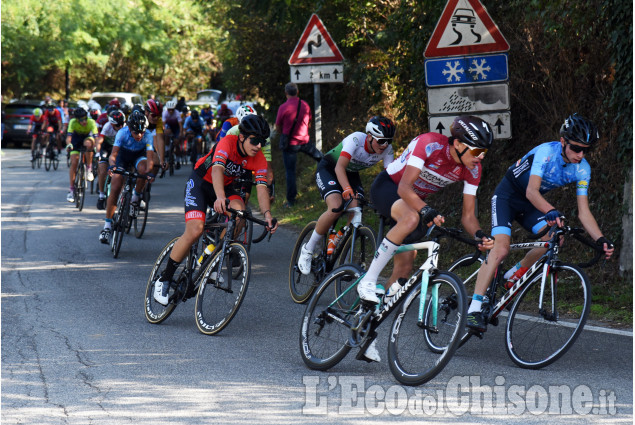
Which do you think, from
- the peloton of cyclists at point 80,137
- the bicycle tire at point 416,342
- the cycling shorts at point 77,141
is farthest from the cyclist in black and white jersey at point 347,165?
the cycling shorts at point 77,141

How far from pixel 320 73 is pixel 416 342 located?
8.63m

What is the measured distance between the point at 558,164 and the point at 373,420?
2714 millimetres

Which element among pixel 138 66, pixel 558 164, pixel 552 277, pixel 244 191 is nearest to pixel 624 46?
pixel 558 164

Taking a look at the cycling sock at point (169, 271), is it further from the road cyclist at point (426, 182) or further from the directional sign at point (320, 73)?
the directional sign at point (320, 73)

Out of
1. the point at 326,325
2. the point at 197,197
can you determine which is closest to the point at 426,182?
the point at 326,325

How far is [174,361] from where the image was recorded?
22.4ft

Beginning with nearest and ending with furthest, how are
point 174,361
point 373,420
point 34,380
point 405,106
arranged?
point 373,420 < point 34,380 < point 174,361 < point 405,106

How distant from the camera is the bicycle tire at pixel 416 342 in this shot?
19.1 feet

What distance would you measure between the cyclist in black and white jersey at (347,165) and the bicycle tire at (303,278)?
3.8 inches

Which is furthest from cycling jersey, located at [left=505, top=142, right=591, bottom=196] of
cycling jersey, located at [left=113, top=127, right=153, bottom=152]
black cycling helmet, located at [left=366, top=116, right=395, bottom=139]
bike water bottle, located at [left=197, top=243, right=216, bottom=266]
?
cycling jersey, located at [left=113, top=127, right=153, bottom=152]

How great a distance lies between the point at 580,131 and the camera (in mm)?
6816

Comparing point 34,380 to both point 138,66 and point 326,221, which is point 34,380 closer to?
point 326,221

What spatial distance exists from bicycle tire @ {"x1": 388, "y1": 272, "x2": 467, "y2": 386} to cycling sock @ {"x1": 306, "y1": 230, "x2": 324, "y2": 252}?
269 cm

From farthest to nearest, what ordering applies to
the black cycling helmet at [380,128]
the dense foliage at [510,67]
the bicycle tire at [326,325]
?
the dense foliage at [510,67]
the black cycling helmet at [380,128]
the bicycle tire at [326,325]
